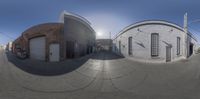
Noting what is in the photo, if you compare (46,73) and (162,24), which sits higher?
(162,24)

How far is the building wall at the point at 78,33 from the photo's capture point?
438 centimetres

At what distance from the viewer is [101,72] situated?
5.88 metres

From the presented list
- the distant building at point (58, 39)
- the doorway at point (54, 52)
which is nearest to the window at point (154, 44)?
the distant building at point (58, 39)

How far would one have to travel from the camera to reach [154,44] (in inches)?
167

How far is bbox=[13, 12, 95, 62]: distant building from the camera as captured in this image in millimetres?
3846

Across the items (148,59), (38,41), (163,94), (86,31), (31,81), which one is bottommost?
(163,94)

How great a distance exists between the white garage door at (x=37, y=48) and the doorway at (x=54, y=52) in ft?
0.69

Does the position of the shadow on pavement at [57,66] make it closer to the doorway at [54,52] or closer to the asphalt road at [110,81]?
the asphalt road at [110,81]

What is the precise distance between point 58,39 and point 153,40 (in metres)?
2.71

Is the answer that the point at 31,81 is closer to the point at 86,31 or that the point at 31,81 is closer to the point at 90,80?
the point at 90,80

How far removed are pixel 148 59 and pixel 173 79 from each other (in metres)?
2.37

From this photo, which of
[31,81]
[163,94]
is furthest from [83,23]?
[163,94]

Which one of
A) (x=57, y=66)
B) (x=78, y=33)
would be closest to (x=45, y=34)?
(x=78, y=33)

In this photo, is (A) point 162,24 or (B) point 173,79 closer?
(A) point 162,24
